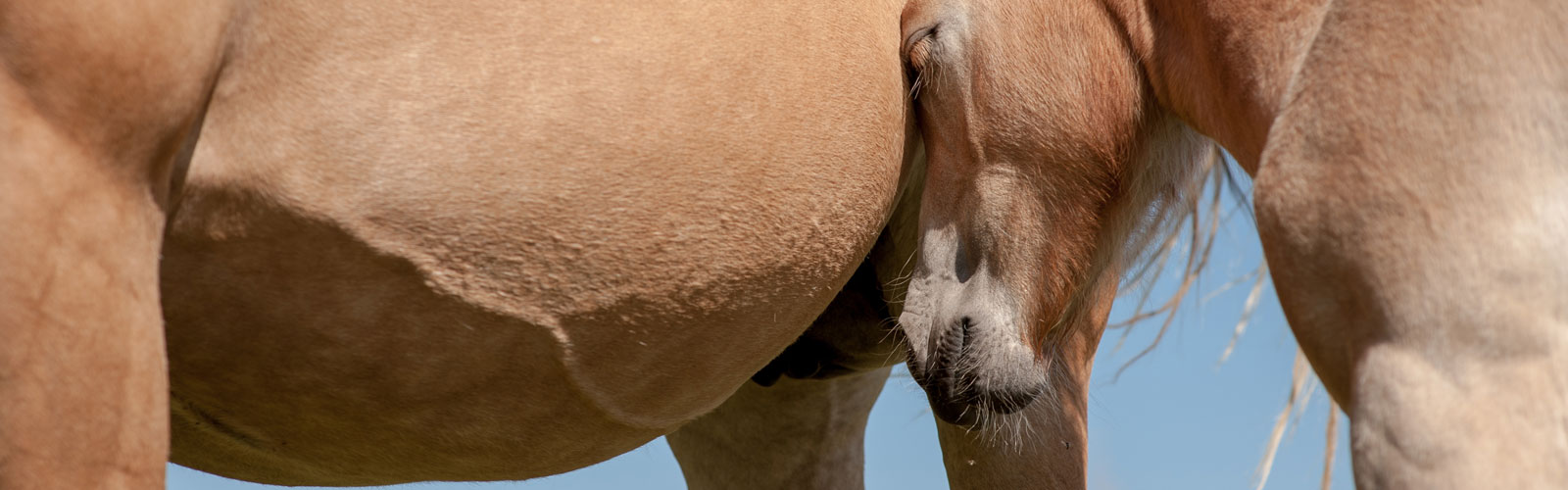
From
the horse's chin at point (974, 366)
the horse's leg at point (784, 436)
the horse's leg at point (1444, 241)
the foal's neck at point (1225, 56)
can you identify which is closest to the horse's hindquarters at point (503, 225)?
the horse's chin at point (974, 366)

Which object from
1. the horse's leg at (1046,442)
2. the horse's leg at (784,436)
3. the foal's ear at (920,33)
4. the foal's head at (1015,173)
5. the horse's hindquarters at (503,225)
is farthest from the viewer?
the horse's leg at (784,436)

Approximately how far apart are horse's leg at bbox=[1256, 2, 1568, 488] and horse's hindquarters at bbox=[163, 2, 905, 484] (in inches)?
27.2

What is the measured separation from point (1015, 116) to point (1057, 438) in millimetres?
674

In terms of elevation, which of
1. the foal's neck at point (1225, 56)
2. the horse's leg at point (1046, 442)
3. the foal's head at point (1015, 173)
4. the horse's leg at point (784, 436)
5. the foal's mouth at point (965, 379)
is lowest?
the horse's leg at point (784, 436)

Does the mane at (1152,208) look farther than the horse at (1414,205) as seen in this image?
Yes

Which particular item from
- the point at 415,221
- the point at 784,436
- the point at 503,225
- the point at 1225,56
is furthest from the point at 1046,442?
the point at 415,221

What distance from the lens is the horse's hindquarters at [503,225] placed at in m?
1.54

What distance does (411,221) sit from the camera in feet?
5.26

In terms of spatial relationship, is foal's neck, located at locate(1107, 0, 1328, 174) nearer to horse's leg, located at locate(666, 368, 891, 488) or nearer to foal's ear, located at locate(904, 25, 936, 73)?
foal's ear, located at locate(904, 25, 936, 73)

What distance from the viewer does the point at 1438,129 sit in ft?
4.28

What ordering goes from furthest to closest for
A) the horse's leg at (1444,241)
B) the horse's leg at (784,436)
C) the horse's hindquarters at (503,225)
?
the horse's leg at (784,436) → the horse's hindquarters at (503,225) → the horse's leg at (1444,241)

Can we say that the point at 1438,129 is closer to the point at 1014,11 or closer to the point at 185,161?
the point at 1014,11

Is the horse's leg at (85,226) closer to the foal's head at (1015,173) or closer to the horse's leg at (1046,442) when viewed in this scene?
the foal's head at (1015,173)

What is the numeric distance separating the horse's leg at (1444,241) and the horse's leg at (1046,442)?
1.15 meters
